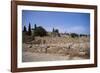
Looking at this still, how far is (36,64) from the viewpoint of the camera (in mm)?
1934

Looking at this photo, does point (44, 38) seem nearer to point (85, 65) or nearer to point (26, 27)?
point (26, 27)

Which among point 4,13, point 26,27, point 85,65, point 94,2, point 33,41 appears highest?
point 94,2

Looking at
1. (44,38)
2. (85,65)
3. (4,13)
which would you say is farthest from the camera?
(85,65)

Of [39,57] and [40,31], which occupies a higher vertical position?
[40,31]

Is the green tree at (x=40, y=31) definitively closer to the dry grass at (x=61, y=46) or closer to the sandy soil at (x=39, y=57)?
the dry grass at (x=61, y=46)

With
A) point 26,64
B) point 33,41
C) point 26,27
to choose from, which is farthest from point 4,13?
point 26,64

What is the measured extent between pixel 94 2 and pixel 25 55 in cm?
97

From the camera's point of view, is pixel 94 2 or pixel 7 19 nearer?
pixel 7 19

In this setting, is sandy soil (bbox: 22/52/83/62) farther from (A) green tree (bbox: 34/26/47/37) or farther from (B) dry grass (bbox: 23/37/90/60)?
(A) green tree (bbox: 34/26/47/37)

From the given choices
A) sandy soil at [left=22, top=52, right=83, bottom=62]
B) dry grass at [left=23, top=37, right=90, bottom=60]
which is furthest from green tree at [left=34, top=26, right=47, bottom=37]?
sandy soil at [left=22, top=52, right=83, bottom=62]

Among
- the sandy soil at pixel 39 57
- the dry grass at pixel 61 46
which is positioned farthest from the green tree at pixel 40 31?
the sandy soil at pixel 39 57

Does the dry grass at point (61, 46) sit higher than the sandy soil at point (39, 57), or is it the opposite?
the dry grass at point (61, 46)

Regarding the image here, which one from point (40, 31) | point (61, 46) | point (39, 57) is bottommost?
point (39, 57)

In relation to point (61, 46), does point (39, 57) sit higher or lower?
lower
